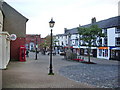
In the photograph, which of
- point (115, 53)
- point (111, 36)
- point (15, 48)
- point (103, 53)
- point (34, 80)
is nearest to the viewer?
point (34, 80)

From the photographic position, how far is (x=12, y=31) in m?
25.2

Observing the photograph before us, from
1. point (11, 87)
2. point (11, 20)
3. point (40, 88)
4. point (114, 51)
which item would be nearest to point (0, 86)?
point (11, 87)

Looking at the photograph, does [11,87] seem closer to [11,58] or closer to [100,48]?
[11,58]

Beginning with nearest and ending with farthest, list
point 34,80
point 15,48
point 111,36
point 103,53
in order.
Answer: point 34,80 < point 15,48 < point 111,36 < point 103,53

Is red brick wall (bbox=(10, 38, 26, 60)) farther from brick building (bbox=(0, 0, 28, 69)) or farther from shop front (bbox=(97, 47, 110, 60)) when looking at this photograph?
shop front (bbox=(97, 47, 110, 60))

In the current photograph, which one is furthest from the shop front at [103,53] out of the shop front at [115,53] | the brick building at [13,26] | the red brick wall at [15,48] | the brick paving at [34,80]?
the brick paving at [34,80]

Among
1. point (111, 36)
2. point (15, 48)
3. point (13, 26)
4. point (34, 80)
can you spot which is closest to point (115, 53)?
point (111, 36)

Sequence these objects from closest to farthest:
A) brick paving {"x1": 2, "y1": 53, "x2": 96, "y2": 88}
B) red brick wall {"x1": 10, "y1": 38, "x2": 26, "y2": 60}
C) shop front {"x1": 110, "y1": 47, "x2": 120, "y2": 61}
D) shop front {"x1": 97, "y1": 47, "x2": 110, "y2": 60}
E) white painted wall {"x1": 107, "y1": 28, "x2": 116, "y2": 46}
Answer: brick paving {"x1": 2, "y1": 53, "x2": 96, "y2": 88}, red brick wall {"x1": 10, "y1": 38, "x2": 26, "y2": 60}, shop front {"x1": 110, "y1": 47, "x2": 120, "y2": 61}, white painted wall {"x1": 107, "y1": 28, "x2": 116, "y2": 46}, shop front {"x1": 97, "y1": 47, "x2": 110, "y2": 60}

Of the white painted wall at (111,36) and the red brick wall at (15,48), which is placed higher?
the white painted wall at (111,36)

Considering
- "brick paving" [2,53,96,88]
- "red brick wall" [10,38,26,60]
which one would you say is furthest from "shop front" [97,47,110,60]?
"brick paving" [2,53,96,88]

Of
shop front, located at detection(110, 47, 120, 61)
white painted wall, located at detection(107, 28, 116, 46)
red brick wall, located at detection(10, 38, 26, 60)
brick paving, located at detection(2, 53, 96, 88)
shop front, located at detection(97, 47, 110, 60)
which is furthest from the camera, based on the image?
shop front, located at detection(97, 47, 110, 60)

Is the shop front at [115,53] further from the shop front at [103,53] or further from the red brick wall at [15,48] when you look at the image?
the red brick wall at [15,48]

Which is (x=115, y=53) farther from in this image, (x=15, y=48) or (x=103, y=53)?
(x=15, y=48)

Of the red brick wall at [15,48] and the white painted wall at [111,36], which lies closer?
the red brick wall at [15,48]
